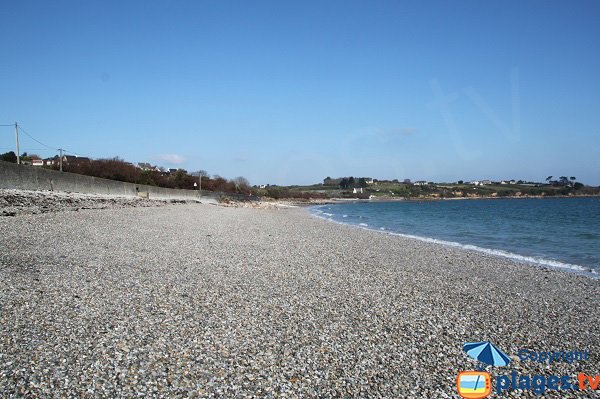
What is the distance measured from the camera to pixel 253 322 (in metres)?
5.38

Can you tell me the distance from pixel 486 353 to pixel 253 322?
327 centimetres

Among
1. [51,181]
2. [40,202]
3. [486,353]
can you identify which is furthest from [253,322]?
[51,181]

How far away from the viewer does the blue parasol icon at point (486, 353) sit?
15.1 feet

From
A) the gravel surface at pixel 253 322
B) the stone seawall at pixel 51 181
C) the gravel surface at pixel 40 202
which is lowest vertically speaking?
the gravel surface at pixel 253 322

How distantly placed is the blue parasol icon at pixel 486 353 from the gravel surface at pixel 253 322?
15 cm

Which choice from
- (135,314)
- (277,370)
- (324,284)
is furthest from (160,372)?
(324,284)

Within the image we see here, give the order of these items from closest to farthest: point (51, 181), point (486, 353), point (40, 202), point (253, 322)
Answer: point (486, 353)
point (253, 322)
point (40, 202)
point (51, 181)

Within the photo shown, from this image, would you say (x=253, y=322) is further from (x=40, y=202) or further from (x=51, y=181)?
(x=51, y=181)

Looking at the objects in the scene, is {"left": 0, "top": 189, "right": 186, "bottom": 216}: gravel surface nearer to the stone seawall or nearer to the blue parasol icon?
the stone seawall

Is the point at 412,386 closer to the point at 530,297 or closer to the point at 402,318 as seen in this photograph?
the point at 402,318

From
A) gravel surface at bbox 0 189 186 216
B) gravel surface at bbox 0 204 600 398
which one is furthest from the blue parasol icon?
gravel surface at bbox 0 189 186 216

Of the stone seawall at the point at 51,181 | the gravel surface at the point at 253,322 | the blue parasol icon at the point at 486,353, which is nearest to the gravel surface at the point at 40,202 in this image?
the stone seawall at the point at 51,181

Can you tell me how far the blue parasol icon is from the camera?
4617 mm

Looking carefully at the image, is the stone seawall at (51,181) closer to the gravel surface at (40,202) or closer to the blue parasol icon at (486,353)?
the gravel surface at (40,202)
